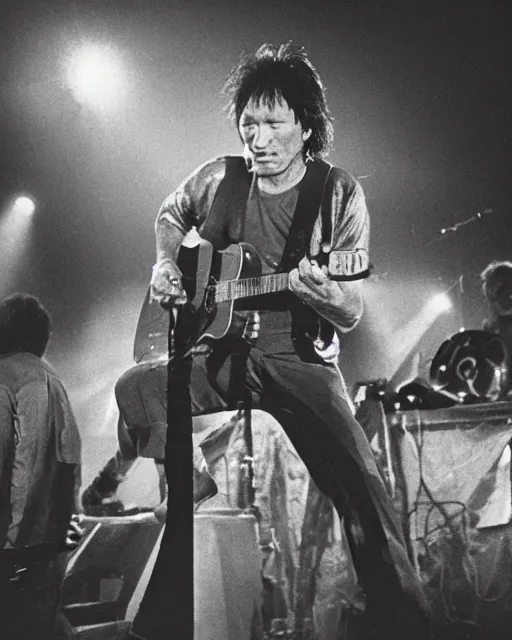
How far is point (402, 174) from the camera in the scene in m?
2.77

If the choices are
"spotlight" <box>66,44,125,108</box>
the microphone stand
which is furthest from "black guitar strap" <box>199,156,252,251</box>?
"spotlight" <box>66,44,125,108</box>

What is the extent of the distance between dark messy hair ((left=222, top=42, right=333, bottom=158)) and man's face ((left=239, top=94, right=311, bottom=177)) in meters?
0.03

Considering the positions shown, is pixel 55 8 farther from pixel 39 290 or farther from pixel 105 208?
pixel 39 290

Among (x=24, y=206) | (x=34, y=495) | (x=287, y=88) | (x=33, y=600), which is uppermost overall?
(x=287, y=88)

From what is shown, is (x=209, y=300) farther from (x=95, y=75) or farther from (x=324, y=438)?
(x=95, y=75)

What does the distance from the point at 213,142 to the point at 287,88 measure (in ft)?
1.20

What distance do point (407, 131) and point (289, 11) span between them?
74cm

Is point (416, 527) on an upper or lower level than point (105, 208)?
lower

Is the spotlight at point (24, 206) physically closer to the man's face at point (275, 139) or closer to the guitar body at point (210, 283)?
the guitar body at point (210, 283)

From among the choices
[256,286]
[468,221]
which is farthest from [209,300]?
[468,221]

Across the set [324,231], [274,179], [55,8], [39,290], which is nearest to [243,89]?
[274,179]

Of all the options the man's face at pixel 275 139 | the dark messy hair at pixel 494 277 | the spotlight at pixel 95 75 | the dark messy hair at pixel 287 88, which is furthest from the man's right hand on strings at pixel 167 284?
the dark messy hair at pixel 494 277

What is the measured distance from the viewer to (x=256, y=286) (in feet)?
7.72

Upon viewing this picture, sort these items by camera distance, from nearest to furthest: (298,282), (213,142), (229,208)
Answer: (298,282), (229,208), (213,142)
